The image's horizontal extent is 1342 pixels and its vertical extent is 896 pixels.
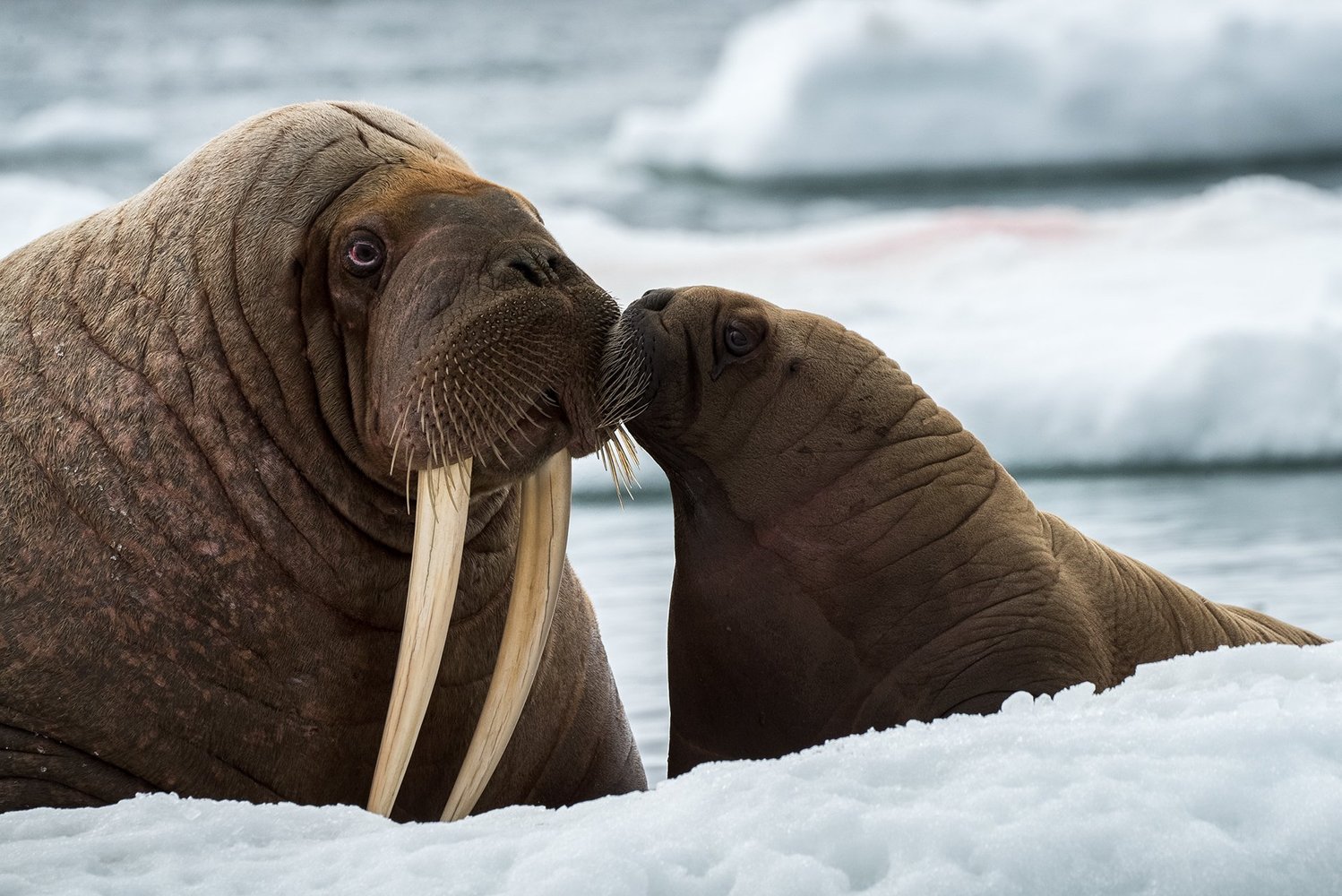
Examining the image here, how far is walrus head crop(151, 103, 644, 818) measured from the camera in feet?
13.3

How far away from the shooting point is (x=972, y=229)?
20172 mm

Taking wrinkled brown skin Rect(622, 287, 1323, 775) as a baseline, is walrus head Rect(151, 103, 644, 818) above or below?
above

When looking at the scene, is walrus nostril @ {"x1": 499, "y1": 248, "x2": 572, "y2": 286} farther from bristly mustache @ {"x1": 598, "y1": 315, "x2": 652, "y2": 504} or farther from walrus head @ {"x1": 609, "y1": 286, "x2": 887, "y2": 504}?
walrus head @ {"x1": 609, "y1": 286, "x2": 887, "y2": 504}

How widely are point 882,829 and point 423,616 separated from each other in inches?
55.7

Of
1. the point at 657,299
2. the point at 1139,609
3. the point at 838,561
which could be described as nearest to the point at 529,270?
the point at 657,299

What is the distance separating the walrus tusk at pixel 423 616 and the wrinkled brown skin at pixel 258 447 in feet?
0.36

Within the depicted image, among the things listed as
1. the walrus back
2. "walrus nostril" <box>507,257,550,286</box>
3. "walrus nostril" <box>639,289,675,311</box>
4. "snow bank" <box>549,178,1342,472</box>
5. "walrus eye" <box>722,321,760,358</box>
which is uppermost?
"walrus nostril" <box>507,257,550,286</box>

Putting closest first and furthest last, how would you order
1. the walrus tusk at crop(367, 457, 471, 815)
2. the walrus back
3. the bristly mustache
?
the walrus tusk at crop(367, 457, 471, 815)
the bristly mustache
the walrus back

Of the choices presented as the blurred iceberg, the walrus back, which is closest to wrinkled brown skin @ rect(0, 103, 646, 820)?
the walrus back

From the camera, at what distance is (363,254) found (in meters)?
4.21

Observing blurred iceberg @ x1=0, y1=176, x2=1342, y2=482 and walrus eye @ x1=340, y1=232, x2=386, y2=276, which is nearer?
walrus eye @ x1=340, y1=232, x2=386, y2=276

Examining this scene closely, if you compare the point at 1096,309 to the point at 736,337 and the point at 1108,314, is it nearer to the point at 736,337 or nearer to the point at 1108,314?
the point at 1108,314

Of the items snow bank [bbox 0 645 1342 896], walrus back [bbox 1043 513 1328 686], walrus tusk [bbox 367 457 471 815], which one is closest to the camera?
snow bank [bbox 0 645 1342 896]

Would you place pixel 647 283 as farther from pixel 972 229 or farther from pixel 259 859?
pixel 259 859
